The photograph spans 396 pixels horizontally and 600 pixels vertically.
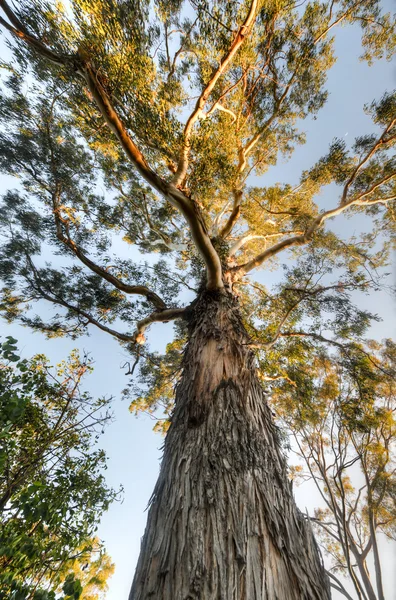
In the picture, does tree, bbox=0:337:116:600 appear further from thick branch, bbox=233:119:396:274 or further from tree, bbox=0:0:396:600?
thick branch, bbox=233:119:396:274

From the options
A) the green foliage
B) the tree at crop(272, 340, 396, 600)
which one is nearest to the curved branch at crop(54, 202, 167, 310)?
the green foliage

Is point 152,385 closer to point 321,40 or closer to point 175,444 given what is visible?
point 175,444

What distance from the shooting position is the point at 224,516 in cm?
125

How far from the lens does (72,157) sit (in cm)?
575

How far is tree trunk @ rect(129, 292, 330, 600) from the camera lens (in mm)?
1055

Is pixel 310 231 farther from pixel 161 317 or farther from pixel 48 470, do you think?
pixel 48 470

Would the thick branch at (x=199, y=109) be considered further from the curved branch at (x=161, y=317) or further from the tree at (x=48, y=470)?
the tree at (x=48, y=470)

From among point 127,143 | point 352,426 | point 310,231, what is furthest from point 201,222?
point 352,426

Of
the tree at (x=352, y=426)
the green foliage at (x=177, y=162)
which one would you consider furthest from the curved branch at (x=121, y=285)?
the tree at (x=352, y=426)

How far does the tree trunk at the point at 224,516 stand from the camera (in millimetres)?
1055

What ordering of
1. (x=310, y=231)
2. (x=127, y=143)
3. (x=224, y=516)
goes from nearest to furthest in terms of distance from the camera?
1. (x=224, y=516)
2. (x=127, y=143)
3. (x=310, y=231)

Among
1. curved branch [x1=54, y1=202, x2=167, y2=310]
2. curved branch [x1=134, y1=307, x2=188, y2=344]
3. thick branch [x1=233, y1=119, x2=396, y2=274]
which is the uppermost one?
thick branch [x1=233, y1=119, x2=396, y2=274]

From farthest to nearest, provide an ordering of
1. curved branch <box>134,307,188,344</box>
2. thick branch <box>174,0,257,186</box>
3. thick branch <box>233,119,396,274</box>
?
1. thick branch <box>233,119,396,274</box>
2. curved branch <box>134,307,188,344</box>
3. thick branch <box>174,0,257,186</box>

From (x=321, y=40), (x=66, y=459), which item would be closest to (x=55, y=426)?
(x=66, y=459)
